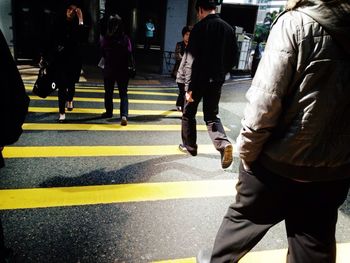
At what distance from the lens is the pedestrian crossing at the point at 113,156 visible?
10.8 ft

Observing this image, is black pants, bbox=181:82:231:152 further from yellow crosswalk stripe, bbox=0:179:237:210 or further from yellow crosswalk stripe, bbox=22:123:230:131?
yellow crosswalk stripe, bbox=22:123:230:131

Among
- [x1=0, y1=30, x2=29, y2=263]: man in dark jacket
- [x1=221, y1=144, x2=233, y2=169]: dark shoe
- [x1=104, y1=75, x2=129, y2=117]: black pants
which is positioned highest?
[x1=0, y1=30, x2=29, y2=263]: man in dark jacket

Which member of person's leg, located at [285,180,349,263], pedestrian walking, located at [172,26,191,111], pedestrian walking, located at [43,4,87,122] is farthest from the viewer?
pedestrian walking, located at [43,4,87,122]

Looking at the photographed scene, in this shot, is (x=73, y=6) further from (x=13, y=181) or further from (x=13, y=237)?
(x=13, y=237)

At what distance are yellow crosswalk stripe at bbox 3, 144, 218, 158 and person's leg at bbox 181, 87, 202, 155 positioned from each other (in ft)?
0.91

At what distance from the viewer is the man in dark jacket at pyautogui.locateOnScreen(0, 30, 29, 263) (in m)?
1.81

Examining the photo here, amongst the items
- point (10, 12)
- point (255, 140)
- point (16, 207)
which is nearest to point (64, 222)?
point (16, 207)

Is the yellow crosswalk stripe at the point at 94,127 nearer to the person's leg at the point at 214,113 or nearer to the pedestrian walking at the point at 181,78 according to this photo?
the pedestrian walking at the point at 181,78

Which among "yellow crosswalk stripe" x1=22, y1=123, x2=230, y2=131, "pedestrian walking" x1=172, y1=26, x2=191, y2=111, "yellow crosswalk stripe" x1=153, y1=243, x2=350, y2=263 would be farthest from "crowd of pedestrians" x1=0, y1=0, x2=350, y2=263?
"yellow crosswalk stripe" x1=22, y1=123, x2=230, y2=131

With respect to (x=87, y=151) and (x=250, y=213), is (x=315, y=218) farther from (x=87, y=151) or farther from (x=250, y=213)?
(x=87, y=151)

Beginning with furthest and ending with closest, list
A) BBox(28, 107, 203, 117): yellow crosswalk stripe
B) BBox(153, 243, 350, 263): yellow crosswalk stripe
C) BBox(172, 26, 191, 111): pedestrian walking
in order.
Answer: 1. BBox(28, 107, 203, 117): yellow crosswalk stripe
2. BBox(172, 26, 191, 111): pedestrian walking
3. BBox(153, 243, 350, 263): yellow crosswalk stripe

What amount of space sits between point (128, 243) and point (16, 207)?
124 centimetres

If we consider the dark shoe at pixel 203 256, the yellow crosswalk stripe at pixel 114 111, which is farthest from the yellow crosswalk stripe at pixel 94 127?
the dark shoe at pixel 203 256

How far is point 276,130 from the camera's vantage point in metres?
1.76
